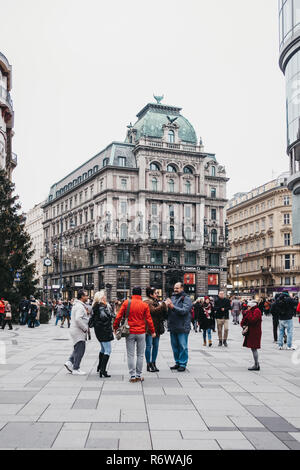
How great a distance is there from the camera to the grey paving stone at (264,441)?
558cm

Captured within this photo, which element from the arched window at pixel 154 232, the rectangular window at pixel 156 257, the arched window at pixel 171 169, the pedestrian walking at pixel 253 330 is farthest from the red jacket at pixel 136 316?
the arched window at pixel 171 169

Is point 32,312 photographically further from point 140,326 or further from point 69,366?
point 140,326

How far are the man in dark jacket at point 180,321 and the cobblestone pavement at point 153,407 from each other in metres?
0.37

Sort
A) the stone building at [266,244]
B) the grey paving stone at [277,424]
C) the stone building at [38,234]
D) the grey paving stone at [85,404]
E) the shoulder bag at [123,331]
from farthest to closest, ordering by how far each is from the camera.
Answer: the stone building at [38,234] < the stone building at [266,244] < the shoulder bag at [123,331] < the grey paving stone at [85,404] < the grey paving stone at [277,424]

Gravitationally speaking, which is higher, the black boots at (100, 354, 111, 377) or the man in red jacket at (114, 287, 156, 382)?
the man in red jacket at (114, 287, 156, 382)

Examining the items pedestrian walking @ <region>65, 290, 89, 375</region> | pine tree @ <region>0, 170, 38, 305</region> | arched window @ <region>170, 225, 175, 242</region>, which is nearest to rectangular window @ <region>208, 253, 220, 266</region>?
arched window @ <region>170, 225, 175, 242</region>

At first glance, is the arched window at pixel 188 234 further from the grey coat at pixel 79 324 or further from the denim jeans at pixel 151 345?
the grey coat at pixel 79 324

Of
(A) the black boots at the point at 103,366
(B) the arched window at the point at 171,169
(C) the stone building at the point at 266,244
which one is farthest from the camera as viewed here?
(C) the stone building at the point at 266,244

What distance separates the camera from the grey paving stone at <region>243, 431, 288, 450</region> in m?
5.58

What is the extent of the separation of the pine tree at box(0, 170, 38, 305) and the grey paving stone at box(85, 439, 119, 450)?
84.1ft

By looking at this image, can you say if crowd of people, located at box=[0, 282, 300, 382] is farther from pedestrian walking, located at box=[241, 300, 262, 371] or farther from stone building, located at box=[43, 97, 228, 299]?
stone building, located at box=[43, 97, 228, 299]

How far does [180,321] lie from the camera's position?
11.4 m

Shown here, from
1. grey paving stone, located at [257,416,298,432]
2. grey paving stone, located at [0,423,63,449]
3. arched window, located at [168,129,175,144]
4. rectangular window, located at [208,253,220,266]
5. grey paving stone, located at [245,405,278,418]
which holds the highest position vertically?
arched window, located at [168,129,175,144]

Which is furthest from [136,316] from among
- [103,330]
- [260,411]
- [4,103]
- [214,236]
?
[214,236]
